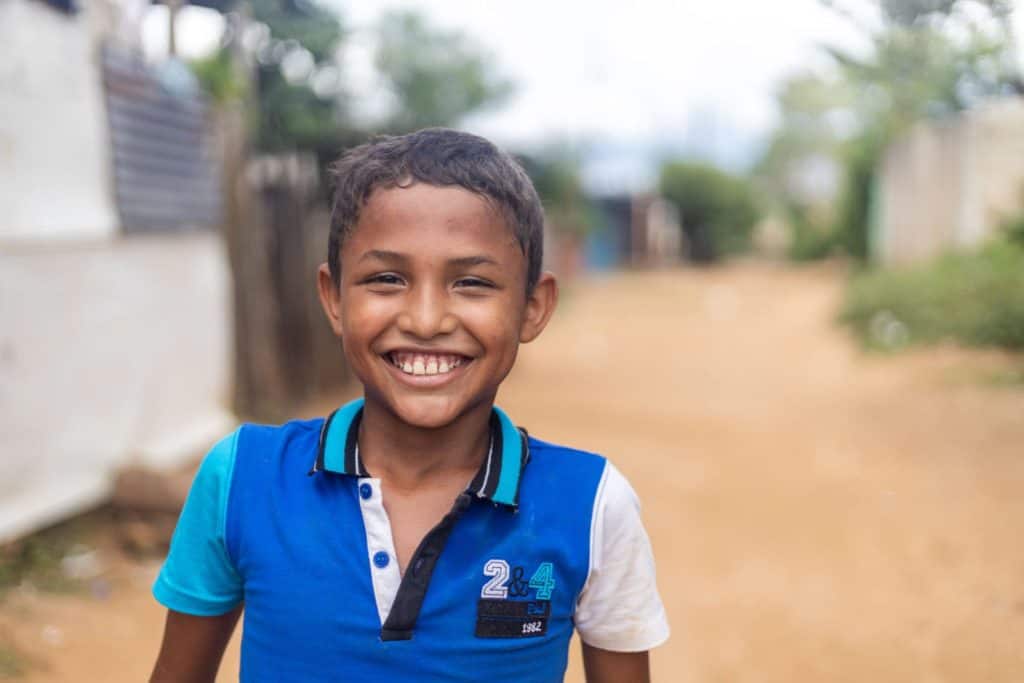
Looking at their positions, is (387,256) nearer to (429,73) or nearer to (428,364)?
(428,364)

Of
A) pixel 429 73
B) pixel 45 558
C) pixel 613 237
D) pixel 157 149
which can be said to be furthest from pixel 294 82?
pixel 613 237

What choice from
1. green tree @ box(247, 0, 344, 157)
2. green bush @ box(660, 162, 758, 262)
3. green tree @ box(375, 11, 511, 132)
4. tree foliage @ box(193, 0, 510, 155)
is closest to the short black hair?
tree foliage @ box(193, 0, 510, 155)

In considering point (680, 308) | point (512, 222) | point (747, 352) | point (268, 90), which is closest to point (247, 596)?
point (512, 222)

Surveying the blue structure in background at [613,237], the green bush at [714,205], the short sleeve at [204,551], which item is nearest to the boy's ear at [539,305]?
the short sleeve at [204,551]

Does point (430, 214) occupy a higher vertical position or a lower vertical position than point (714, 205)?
higher

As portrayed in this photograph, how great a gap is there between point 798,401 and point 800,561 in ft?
15.0

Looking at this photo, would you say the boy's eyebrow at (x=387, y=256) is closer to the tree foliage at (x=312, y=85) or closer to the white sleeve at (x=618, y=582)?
the white sleeve at (x=618, y=582)

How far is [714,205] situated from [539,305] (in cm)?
3134

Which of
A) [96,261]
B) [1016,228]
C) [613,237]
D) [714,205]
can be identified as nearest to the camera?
[96,261]

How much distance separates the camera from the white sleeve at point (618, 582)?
1.44 metres

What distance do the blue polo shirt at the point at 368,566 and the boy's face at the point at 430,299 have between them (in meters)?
0.12

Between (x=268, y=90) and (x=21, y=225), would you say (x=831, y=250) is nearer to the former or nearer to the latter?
(x=268, y=90)

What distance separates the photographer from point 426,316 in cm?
138

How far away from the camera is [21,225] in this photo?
4.21 meters
